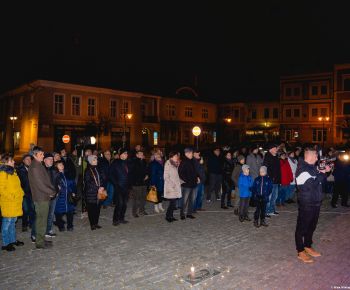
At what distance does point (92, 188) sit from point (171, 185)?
2251 millimetres

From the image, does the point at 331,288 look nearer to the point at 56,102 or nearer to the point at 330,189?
the point at 330,189

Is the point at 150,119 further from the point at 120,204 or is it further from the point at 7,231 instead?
the point at 7,231

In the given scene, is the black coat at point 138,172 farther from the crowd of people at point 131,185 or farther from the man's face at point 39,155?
the man's face at point 39,155

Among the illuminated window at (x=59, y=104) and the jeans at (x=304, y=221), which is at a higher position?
the illuminated window at (x=59, y=104)

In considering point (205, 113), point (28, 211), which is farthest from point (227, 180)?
point (205, 113)

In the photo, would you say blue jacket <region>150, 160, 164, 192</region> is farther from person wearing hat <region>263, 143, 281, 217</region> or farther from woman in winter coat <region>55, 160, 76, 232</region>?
person wearing hat <region>263, 143, 281, 217</region>

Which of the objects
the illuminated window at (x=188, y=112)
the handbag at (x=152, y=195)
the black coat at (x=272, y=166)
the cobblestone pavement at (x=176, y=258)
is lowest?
the cobblestone pavement at (x=176, y=258)

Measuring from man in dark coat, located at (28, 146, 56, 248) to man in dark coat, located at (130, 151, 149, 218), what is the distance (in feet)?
10.5

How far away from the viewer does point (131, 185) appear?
10.2 meters

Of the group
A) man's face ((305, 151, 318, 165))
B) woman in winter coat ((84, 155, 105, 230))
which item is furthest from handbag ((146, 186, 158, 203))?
man's face ((305, 151, 318, 165))

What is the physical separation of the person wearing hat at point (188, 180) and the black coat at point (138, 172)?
3.75 feet

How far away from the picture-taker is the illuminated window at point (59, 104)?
34.2 meters

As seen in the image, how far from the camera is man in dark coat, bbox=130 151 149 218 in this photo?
10.3 metres

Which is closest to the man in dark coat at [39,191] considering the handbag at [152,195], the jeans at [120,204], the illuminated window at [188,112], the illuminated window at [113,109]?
the jeans at [120,204]
